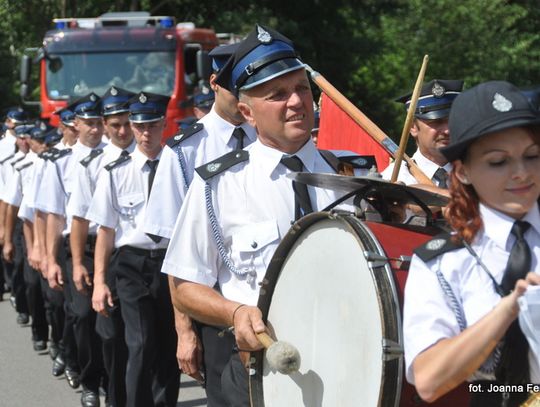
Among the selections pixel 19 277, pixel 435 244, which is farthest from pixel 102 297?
pixel 19 277

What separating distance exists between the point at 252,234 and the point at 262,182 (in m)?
0.18

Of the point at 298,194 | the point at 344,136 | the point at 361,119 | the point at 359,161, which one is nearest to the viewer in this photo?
the point at 298,194

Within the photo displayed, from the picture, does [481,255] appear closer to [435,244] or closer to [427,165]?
[435,244]

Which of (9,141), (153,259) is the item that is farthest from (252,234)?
(9,141)

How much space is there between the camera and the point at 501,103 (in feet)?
9.12

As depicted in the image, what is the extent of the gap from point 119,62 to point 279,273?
13498 millimetres

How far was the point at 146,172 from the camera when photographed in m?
7.33

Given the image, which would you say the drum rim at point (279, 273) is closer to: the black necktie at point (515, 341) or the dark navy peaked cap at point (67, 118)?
the black necktie at point (515, 341)

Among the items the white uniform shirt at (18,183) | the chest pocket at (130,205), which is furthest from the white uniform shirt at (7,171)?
the chest pocket at (130,205)

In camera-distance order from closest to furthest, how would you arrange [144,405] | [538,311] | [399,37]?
1. [538,311]
2. [144,405]
3. [399,37]

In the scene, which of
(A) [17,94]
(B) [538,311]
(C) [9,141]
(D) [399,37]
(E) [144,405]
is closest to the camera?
(B) [538,311]

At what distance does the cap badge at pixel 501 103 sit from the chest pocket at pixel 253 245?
4.60 ft

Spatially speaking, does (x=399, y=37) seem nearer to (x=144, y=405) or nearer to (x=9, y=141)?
(x=9, y=141)

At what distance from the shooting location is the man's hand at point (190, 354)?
15.4 feet
